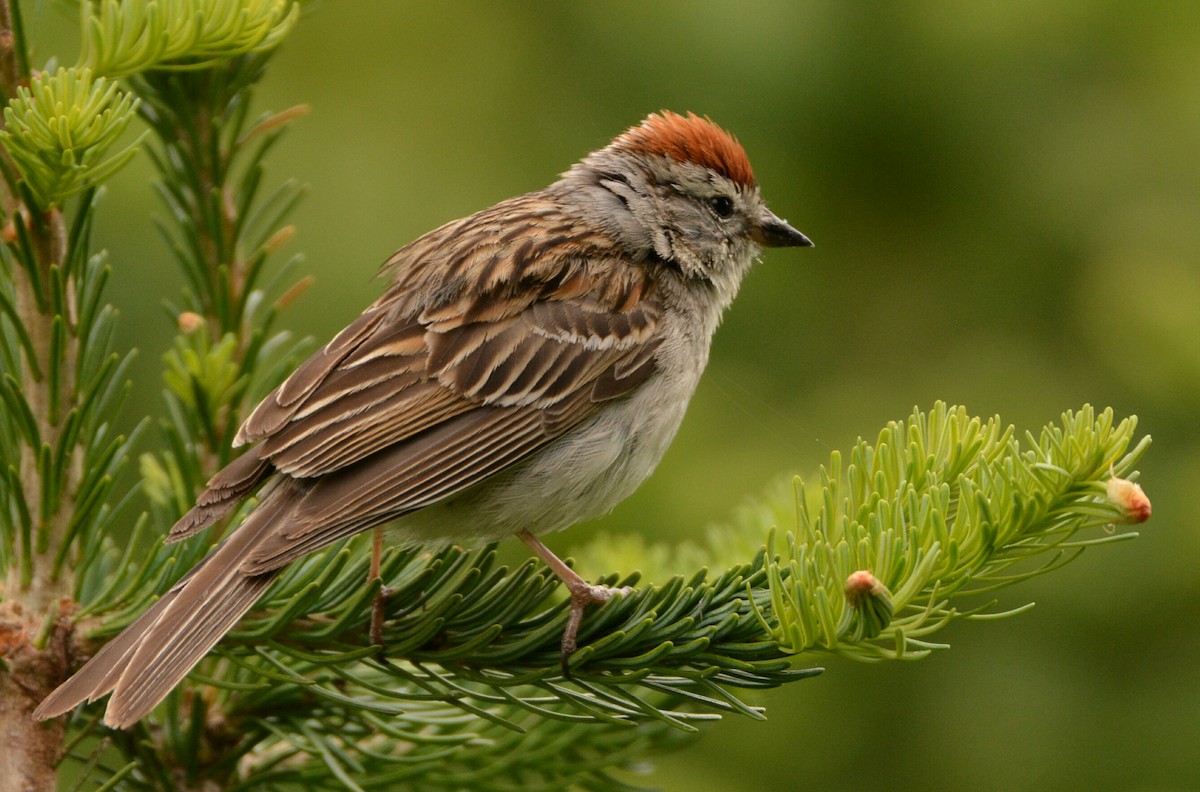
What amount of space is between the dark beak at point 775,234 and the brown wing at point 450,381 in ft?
1.43

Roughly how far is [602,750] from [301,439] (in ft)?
3.23

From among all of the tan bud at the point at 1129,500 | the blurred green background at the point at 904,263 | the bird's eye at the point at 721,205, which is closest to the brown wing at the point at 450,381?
the bird's eye at the point at 721,205

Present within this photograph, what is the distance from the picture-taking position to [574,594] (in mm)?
2559

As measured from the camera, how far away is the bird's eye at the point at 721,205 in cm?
411

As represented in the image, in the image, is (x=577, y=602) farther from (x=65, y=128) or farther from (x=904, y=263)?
(x=904, y=263)

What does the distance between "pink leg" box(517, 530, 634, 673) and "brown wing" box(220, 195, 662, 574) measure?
1.01 ft

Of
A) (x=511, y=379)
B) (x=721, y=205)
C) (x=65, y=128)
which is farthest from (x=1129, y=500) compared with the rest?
(x=721, y=205)

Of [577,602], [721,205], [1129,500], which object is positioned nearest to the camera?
[1129,500]

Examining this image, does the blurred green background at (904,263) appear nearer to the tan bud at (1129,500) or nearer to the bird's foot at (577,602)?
the bird's foot at (577,602)

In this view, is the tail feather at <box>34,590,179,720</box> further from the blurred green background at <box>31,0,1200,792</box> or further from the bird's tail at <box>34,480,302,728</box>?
the blurred green background at <box>31,0,1200,792</box>

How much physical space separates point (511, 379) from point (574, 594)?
0.95m

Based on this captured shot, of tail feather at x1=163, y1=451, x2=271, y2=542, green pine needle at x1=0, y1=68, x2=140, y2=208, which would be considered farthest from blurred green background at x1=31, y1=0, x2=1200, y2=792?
green pine needle at x1=0, y1=68, x2=140, y2=208

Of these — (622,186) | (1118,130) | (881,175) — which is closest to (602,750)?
(622,186)

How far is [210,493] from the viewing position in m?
2.54
